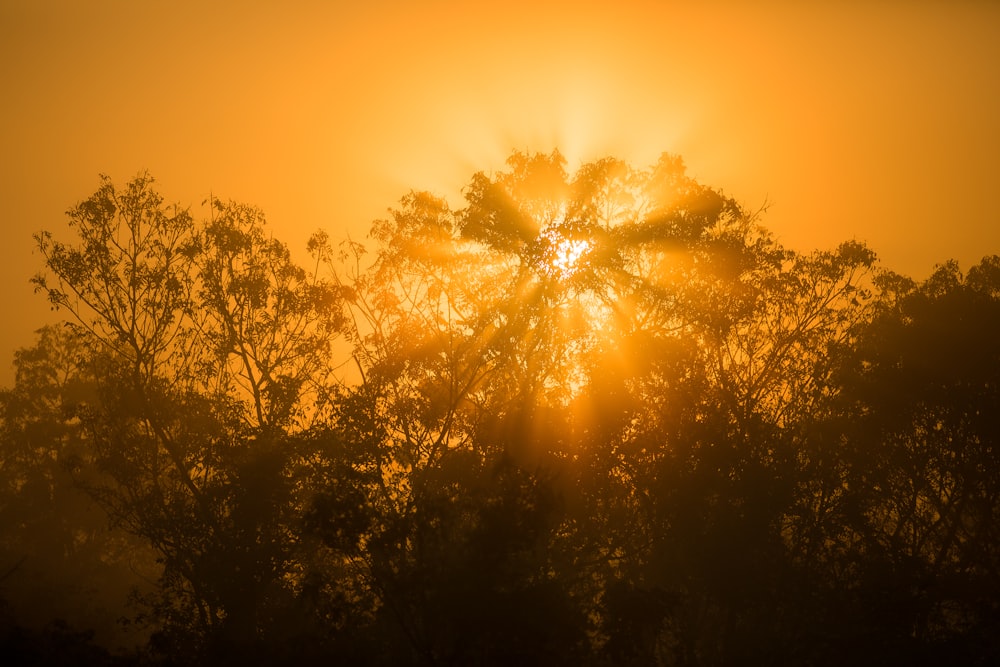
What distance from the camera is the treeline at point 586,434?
26.9 metres

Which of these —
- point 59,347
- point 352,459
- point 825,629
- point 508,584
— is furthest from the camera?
point 59,347

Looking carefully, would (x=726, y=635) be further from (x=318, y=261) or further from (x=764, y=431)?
(x=318, y=261)

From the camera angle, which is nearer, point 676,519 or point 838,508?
point 676,519

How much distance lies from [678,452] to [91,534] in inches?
1844

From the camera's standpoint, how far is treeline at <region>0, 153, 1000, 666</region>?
26875 mm

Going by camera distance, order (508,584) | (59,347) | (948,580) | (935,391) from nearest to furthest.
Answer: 1. (508,584)
2. (948,580)
3. (935,391)
4. (59,347)

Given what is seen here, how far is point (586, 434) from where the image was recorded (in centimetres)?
2766

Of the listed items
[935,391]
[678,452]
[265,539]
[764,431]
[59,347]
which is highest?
[59,347]

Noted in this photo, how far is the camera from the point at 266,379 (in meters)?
34.7

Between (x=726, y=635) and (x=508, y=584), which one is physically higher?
(x=726, y=635)

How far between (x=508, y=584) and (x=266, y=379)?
17679 millimetres

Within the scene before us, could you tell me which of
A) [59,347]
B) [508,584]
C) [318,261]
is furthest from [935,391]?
[59,347]

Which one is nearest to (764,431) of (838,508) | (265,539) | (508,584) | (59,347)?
(838,508)

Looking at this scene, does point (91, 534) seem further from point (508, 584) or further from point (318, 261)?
point (508, 584)
